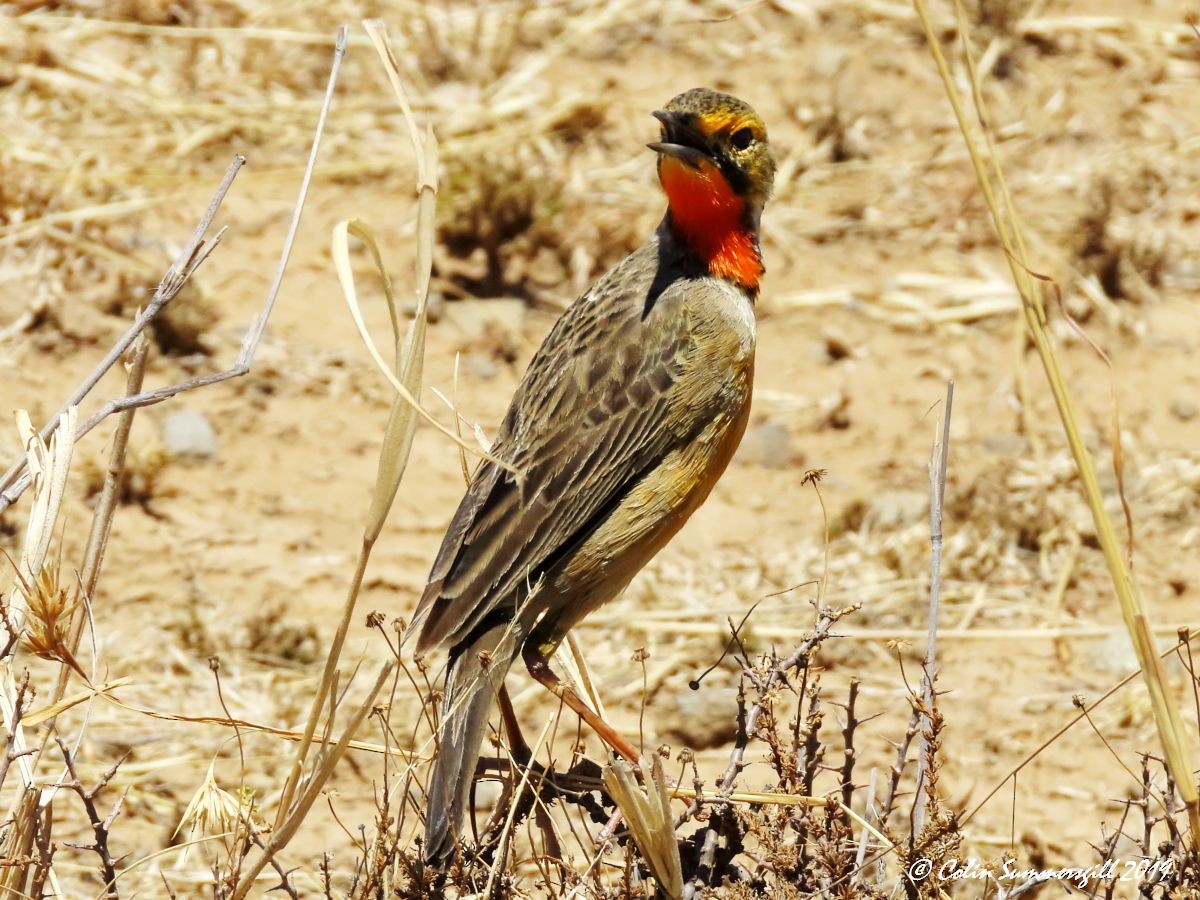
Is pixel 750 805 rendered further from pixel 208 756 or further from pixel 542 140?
pixel 542 140

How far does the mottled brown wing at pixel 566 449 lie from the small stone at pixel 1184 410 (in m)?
4.27

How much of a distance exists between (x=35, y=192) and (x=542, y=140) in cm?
316

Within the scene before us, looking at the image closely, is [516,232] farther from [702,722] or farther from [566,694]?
[566,694]

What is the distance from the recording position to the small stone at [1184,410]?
8664mm

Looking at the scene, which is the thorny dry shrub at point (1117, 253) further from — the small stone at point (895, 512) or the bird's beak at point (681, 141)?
the bird's beak at point (681, 141)

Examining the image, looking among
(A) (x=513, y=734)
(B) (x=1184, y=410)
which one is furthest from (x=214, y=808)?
(B) (x=1184, y=410)

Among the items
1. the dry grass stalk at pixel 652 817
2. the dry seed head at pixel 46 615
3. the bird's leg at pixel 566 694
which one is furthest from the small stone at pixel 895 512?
the dry seed head at pixel 46 615

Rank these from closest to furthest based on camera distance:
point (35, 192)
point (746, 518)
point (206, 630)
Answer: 1. point (206, 630)
2. point (746, 518)
3. point (35, 192)

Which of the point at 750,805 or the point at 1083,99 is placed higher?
the point at 1083,99

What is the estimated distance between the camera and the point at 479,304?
358 inches

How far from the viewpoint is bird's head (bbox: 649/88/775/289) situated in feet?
18.0

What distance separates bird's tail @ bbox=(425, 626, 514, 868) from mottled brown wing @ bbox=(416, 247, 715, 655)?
0.09 meters

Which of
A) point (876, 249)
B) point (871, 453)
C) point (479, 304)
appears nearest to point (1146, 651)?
point (871, 453)

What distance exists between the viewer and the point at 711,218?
556 centimetres
